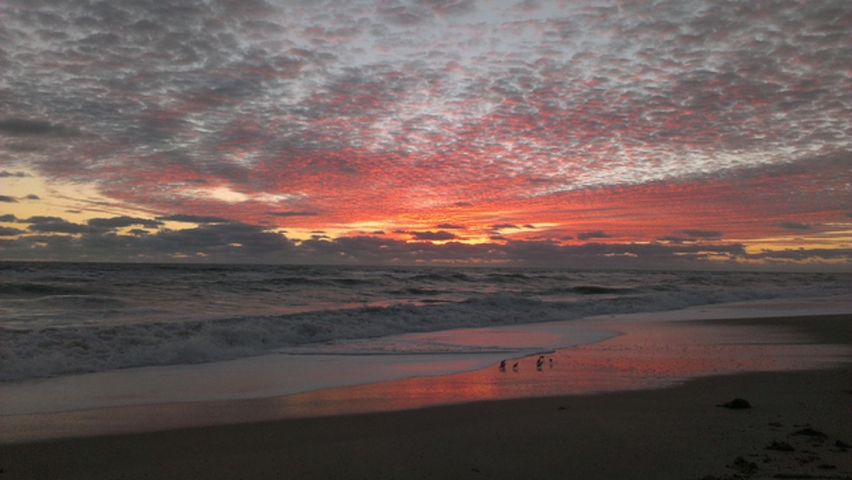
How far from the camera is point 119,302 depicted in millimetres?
21922

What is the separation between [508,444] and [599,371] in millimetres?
4824

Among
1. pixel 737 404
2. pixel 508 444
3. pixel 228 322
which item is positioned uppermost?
pixel 228 322

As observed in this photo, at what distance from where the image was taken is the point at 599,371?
32.8 ft

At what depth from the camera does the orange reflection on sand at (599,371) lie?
7973 millimetres

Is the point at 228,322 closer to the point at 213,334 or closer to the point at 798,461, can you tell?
the point at 213,334

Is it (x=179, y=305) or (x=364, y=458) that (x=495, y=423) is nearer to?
(x=364, y=458)

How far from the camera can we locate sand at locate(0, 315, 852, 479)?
5.07 m

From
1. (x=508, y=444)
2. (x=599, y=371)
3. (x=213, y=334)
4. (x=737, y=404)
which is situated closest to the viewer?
(x=508, y=444)

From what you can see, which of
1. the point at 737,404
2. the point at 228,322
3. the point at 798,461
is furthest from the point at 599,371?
the point at 228,322

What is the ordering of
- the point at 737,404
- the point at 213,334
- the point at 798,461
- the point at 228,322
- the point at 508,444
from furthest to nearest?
the point at 228,322, the point at 213,334, the point at 737,404, the point at 508,444, the point at 798,461

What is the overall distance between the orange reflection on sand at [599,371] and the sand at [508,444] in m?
0.59

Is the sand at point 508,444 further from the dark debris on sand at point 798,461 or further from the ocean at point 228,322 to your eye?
the ocean at point 228,322

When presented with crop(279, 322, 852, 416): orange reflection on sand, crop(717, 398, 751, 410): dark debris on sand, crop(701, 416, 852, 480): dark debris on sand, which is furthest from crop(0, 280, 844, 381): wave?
crop(701, 416, 852, 480): dark debris on sand

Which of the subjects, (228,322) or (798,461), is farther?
(228,322)
